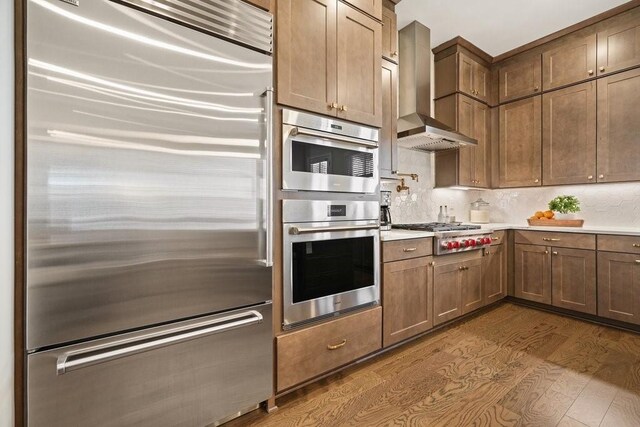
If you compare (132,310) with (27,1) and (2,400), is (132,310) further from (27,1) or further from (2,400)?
(27,1)

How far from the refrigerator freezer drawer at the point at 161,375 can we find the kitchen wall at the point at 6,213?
0.06 m

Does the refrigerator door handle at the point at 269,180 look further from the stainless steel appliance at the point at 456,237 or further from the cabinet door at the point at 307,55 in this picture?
the stainless steel appliance at the point at 456,237

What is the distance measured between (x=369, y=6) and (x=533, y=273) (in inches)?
121

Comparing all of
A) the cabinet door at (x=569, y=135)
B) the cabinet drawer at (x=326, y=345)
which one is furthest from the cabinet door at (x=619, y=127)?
the cabinet drawer at (x=326, y=345)

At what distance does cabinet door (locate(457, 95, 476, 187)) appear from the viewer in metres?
3.51

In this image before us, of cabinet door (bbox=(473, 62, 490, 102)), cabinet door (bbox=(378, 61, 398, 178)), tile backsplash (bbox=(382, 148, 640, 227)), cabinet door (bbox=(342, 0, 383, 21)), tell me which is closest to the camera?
cabinet door (bbox=(342, 0, 383, 21))

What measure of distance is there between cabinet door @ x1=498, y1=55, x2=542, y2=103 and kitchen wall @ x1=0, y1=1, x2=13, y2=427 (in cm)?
435

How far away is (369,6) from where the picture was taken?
6.81 feet

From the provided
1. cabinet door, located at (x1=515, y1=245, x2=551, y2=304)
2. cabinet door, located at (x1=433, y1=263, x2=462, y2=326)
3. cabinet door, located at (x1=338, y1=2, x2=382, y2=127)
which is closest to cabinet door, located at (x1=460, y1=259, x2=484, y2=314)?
cabinet door, located at (x1=433, y1=263, x2=462, y2=326)

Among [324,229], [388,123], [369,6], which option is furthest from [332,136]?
[369,6]

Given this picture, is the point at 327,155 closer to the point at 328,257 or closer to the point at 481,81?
the point at 328,257

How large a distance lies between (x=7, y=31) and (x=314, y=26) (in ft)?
4.39

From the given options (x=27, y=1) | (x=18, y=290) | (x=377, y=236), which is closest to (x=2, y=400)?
(x=18, y=290)

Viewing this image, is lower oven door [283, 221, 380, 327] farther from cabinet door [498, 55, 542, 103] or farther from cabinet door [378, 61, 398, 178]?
cabinet door [498, 55, 542, 103]
